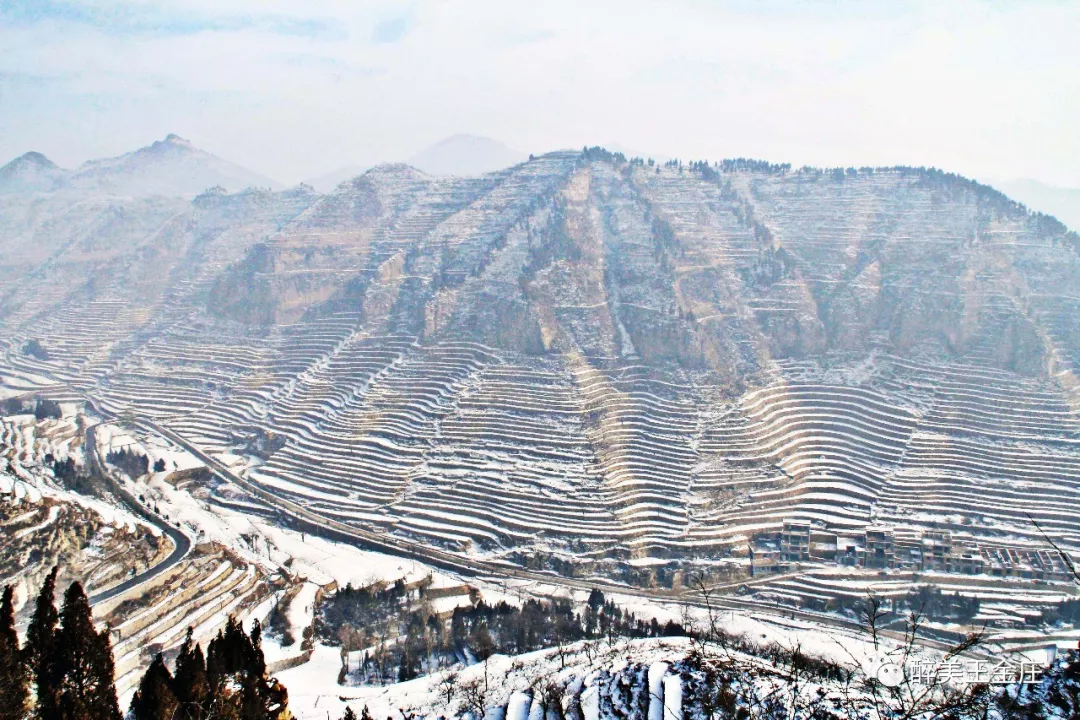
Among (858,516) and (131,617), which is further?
(858,516)

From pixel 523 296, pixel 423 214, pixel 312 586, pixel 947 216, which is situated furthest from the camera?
pixel 423 214

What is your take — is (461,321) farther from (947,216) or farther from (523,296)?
(947,216)

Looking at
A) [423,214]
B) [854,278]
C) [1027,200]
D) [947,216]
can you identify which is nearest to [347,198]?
[423,214]

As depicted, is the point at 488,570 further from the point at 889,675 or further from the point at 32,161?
the point at 32,161

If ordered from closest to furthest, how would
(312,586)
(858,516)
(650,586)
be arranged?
(312,586), (650,586), (858,516)

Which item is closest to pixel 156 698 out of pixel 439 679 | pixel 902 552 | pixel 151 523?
pixel 439 679

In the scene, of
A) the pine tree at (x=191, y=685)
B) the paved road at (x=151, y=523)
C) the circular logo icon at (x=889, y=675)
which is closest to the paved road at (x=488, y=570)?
the paved road at (x=151, y=523)
